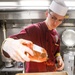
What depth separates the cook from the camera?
8.63 ft

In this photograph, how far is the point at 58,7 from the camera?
2602mm

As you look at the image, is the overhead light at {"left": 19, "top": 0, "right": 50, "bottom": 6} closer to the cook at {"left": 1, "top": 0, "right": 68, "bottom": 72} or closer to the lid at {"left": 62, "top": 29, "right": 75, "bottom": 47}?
the cook at {"left": 1, "top": 0, "right": 68, "bottom": 72}

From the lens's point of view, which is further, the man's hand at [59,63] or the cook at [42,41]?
the man's hand at [59,63]

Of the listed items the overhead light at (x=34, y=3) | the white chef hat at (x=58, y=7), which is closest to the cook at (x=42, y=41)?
the white chef hat at (x=58, y=7)

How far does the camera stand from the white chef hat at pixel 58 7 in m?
2.60

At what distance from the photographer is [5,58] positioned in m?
2.69

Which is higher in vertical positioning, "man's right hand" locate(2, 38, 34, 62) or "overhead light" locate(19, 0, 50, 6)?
"overhead light" locate(19, 0, 50, 6)

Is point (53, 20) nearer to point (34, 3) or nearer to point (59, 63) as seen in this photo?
point (34, 3)

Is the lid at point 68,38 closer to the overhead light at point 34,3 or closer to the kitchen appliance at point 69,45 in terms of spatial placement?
the kitchen appliance at point 69,45

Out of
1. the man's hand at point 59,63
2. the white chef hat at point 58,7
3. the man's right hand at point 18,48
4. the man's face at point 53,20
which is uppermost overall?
the white chef hat at point 58,7

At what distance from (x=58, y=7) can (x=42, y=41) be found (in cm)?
54

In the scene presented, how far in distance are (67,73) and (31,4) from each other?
3.74 ft

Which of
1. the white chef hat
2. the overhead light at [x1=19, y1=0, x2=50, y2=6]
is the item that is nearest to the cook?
the white chef hat

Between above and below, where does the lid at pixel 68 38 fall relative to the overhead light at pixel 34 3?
below
